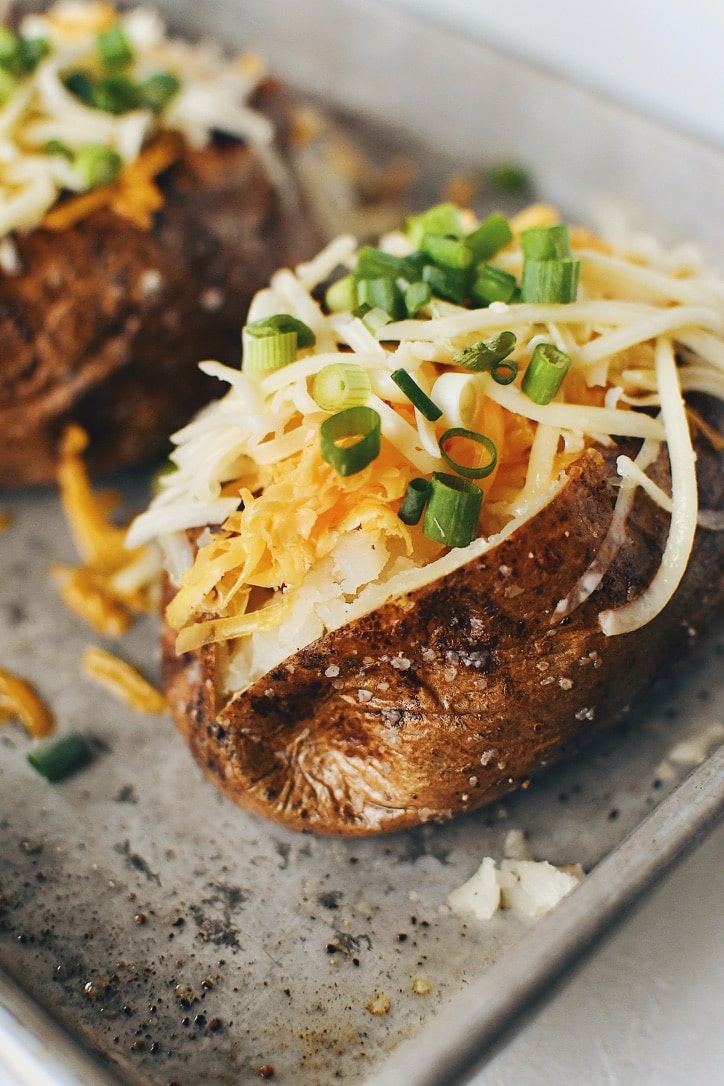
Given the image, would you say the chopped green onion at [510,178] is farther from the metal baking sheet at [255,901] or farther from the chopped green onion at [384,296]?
the metal baking sheet at [255,901]

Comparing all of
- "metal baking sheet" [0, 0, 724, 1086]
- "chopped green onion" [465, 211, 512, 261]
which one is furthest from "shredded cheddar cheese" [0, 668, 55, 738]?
"chopped green onion" [465, 211, 512, 261]

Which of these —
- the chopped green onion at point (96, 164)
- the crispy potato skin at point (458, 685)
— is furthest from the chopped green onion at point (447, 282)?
the chopped green onion at point (96, 164)

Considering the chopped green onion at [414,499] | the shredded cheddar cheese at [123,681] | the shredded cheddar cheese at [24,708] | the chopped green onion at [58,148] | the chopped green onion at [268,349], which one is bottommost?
the shredded cheddar cheese at [24,708]

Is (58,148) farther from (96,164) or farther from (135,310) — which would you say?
(135,310)

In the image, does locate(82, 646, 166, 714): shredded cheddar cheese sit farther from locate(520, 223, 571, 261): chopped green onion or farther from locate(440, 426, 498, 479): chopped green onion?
locate(520, 223, 571, 261): chopped green onion

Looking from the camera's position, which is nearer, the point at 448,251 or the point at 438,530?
the point at 438,530

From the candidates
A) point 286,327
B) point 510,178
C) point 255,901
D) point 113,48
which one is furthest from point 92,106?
point 255,901
